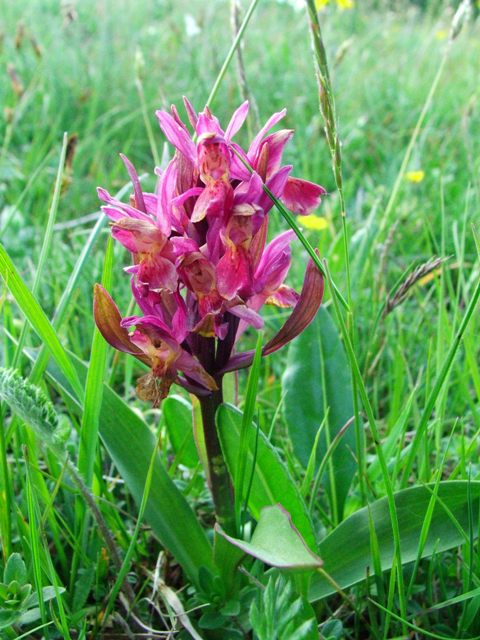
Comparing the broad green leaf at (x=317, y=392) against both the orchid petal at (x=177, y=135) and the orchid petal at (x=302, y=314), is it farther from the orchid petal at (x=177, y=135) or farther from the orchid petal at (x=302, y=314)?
the orchid petal at (x=177, y=135)

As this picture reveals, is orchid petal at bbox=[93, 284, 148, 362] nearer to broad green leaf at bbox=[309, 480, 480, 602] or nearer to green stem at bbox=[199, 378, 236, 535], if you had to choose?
green stem at bbox=[199, 378, 236, 535]

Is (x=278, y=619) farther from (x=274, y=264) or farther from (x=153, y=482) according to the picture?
(x=274, y=264)

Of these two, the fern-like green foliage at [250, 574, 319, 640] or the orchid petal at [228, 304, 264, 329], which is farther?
the orchid petal at [228, 304, 264, 329]

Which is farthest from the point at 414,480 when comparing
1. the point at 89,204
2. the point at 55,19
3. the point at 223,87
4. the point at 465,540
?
the point at 55,19

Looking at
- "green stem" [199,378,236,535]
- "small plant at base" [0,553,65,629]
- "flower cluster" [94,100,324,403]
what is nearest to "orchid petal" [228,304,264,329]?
"flower cluster" [94,100,324,403]

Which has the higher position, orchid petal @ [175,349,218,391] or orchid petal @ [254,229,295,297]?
orchid petal @ [254,229,295,297]

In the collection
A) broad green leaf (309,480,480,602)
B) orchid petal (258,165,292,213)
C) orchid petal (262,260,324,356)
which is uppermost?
orchid petal (258,165,292,213)

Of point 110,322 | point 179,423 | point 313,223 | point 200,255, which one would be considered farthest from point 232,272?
point 313,223
